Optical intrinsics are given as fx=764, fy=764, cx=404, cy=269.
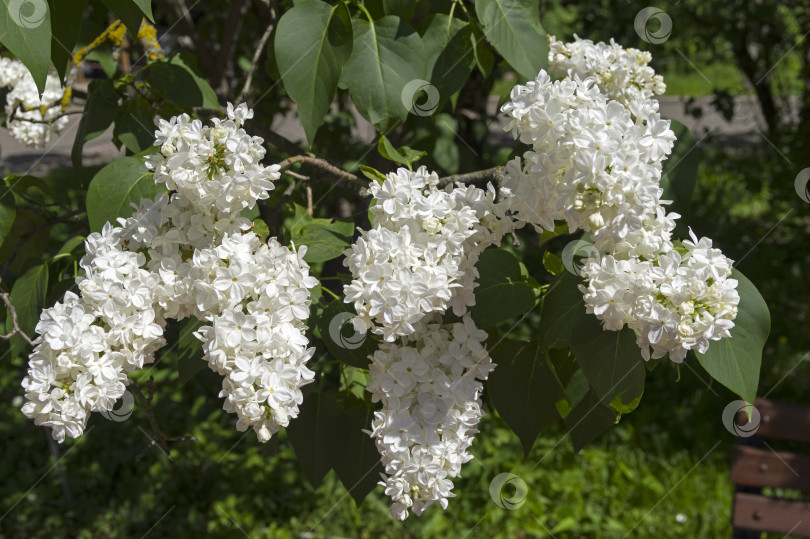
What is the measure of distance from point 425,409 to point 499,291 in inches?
10.7

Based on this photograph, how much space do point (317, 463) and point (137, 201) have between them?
2.13 feet

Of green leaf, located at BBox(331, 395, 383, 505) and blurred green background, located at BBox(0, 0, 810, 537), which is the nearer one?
green leaf, located at BBox(331, 395, 383, 505)

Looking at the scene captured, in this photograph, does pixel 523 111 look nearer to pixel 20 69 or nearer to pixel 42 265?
pixel 42 265

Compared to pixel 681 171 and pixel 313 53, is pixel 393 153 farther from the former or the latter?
pixel 681 171

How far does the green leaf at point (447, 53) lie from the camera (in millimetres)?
1701

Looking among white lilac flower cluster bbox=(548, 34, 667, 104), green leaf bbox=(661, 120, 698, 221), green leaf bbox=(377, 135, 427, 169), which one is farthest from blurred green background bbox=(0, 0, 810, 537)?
green leaf bbox=(377, 135, 427, 169)

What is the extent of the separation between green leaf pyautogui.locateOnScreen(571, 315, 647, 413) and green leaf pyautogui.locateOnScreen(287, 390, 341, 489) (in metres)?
0.59

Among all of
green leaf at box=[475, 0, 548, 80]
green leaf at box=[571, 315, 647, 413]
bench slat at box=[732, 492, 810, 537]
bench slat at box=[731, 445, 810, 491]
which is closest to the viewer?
green leaf at box=[571, 315, 647, 413]

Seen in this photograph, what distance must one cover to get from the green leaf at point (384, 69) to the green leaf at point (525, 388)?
53 cm

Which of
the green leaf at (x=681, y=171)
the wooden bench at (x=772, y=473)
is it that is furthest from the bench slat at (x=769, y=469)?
the green leaf at (x=681, y=171)

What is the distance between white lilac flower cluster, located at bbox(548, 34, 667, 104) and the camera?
178cm

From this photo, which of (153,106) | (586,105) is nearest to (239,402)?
(586,105)

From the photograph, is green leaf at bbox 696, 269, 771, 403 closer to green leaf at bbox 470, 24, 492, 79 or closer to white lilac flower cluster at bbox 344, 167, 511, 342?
white lilac flower cluster at bbox 344, 167, 511, 342

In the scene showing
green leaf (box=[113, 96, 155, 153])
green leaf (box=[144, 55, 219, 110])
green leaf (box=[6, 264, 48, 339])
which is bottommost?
green leaf (box=[6, 264, 48, 339])
